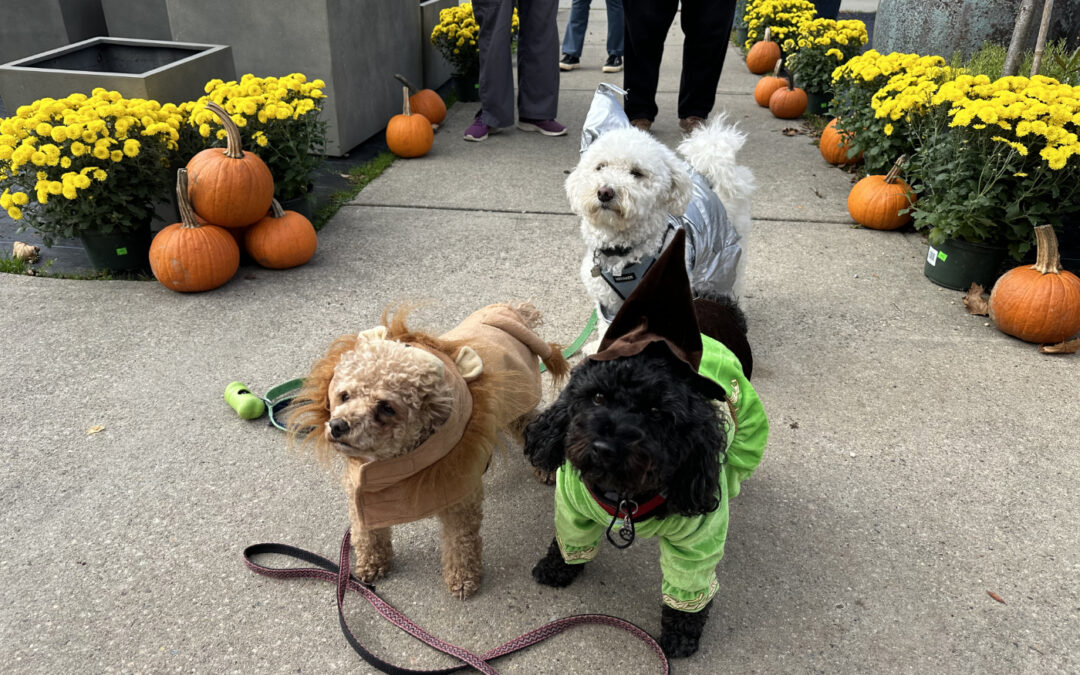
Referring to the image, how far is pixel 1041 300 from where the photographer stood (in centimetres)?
378

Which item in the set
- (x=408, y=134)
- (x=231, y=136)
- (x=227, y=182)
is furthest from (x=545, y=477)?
(x=408, y=134)

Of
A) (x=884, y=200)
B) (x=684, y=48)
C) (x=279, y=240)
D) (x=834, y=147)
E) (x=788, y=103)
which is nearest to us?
(x=279, y=240)

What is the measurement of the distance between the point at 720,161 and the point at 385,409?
2.60 metres

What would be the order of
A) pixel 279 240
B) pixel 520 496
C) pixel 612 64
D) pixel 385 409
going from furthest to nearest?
1. pixel 612 64
2. pixel 279 240
3. pixel 520 496
4. pixel 385 409

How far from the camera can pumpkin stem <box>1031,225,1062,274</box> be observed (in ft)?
12.8

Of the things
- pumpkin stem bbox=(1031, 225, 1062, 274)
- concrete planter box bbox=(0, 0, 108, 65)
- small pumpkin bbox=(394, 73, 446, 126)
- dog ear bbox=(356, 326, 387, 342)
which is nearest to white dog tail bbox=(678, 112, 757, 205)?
pumpkin stem bbox=(1031, 225, 1062, 274)

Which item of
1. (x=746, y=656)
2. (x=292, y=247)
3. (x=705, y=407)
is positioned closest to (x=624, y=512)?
(x=705, y=407)

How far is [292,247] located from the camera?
457cm

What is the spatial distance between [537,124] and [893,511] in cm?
559

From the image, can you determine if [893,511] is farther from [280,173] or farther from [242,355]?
[280,173]

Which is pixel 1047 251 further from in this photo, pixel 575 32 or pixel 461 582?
pixel 575 32

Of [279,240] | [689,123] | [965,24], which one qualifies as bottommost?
[279,240]

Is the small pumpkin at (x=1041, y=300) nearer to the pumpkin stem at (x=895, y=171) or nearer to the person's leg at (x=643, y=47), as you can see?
the pumpkin stem at (x=895, y=171)

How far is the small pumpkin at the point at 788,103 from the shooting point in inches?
302
